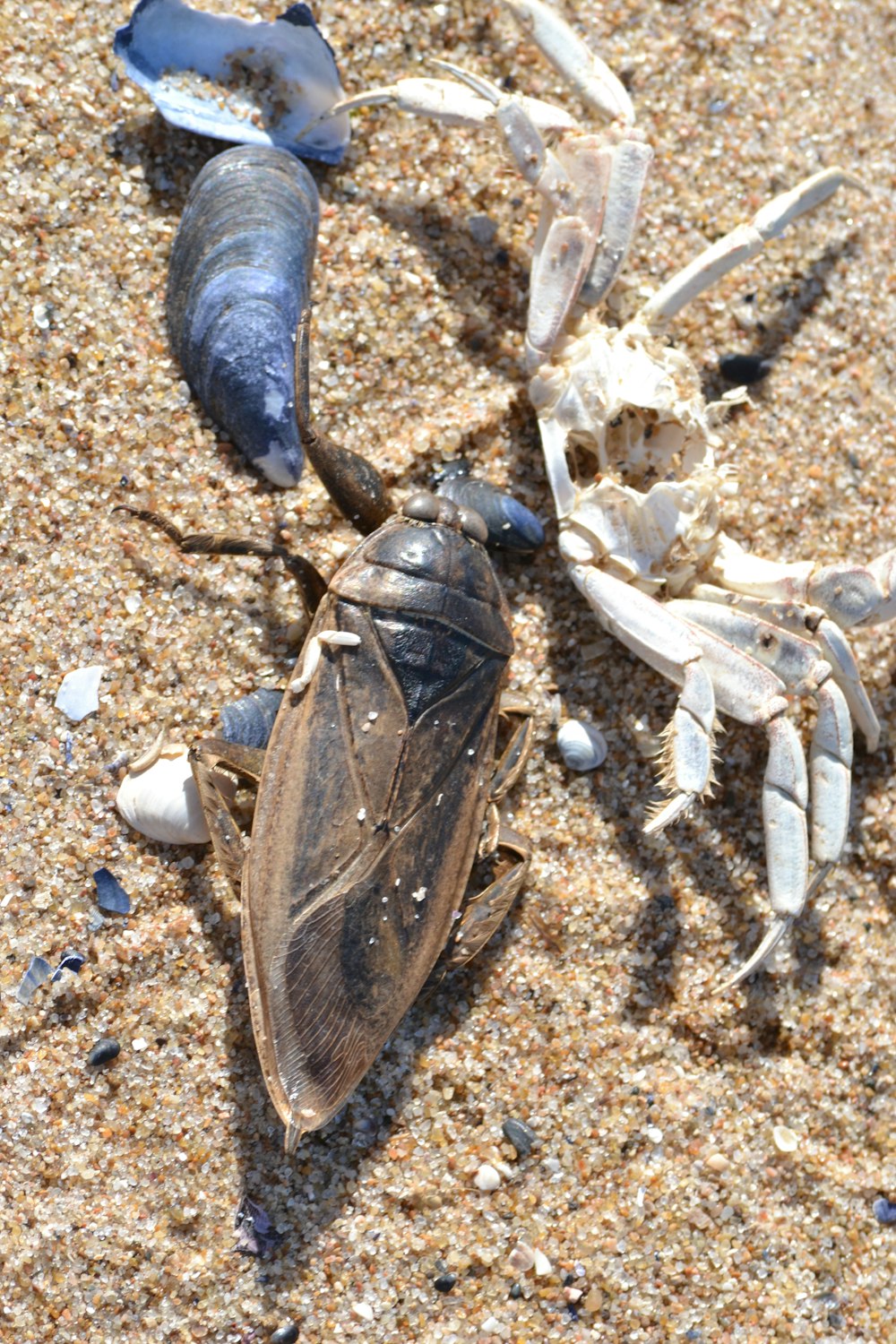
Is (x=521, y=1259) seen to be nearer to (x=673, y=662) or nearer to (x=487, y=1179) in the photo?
(x=487, y=1179)

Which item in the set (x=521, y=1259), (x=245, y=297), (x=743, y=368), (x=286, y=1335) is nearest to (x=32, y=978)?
(x=286, y=1335)

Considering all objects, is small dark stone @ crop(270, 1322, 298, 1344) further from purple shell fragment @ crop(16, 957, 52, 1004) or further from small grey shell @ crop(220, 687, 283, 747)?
small grey shell @ crop(220, 687, 283, 747)

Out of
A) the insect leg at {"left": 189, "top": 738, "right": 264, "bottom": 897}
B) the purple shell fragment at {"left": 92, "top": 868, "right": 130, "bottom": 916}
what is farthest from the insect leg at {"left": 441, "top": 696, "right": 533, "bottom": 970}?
the purple shell fragment at {"left": 92, "top": 868, "right": 130, "bottom": 916}

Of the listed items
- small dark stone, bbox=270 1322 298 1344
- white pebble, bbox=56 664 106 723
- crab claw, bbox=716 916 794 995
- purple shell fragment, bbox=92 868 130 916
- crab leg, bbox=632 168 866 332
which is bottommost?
small dark stone, bbox=270 1322 298 1344

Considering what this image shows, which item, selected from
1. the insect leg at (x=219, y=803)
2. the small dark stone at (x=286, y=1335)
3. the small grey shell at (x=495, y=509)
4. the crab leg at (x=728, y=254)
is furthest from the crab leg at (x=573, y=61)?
the small dark stone at (x=286, y=1335)

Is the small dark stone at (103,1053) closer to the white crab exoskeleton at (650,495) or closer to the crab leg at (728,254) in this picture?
the white crab exoskeleton at (650,495)

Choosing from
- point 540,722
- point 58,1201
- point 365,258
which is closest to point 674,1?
point 365,258

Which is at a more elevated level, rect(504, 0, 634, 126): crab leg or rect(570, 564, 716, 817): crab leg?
rect(504, 0, 634, 126): crab leg
